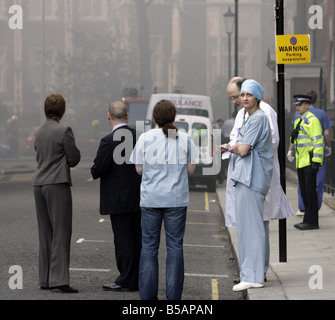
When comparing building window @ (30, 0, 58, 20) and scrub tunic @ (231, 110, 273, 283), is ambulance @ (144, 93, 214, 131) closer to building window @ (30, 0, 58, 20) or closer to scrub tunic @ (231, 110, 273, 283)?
scrub tunic @ (231, 110, 273, 283)

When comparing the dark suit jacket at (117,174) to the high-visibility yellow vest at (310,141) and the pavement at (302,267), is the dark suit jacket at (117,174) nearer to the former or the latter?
the pavement at (302,267)

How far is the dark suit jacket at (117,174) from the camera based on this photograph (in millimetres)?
8852

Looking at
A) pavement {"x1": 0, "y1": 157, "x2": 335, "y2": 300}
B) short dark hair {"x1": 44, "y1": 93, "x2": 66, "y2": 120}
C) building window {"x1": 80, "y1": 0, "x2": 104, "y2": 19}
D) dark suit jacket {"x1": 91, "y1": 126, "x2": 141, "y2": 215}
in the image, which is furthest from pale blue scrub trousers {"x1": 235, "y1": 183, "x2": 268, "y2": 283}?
building window {"x1": 80, "y1": 0, "x2": 104, "y2": 19}

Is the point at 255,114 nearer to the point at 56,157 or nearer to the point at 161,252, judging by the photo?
the point at 56,157

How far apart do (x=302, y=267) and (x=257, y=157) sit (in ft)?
5.70

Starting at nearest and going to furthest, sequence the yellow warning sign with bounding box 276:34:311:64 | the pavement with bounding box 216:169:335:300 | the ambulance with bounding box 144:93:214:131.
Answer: the pavement with bounding box 216:169:335:300, the yellow warning sign with bounding box 276:34:311:64, the ambulance with bounding box 144:93:214:131

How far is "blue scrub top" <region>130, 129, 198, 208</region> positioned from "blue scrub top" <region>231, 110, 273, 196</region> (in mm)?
744

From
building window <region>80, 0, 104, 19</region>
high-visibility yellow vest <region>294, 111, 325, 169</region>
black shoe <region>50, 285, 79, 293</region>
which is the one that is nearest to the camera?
black shoe <region>50, 285, 79, 293</region>

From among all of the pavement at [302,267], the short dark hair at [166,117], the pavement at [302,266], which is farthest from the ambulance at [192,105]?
the short dark hair at [166,117]

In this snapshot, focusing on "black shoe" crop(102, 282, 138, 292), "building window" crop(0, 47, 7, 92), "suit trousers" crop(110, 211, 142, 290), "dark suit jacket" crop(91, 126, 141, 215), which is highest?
"building window" crop(0, 47, 7, 92)

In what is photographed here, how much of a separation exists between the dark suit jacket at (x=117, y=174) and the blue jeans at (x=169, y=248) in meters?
0.99

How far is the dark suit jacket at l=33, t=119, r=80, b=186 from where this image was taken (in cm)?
880
